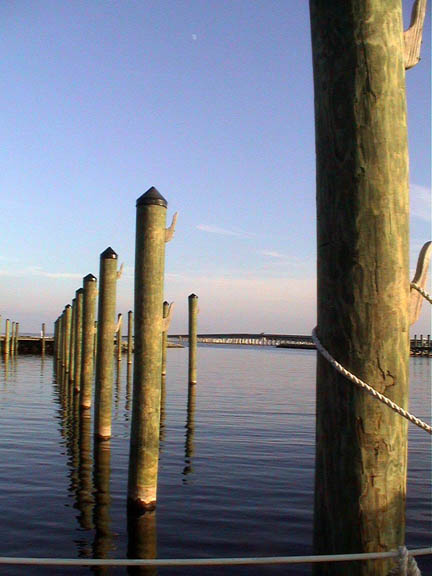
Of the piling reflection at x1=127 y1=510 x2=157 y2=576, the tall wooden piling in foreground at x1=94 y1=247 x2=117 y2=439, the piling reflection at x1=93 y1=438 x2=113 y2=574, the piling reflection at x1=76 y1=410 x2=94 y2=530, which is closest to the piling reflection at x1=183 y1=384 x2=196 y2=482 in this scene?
the piling reflection at x1=93 y1=438 x2=113 y2=574

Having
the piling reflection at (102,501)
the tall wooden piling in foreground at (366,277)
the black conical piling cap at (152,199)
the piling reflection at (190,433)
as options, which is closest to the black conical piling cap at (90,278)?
the piling reflection at (190,433)

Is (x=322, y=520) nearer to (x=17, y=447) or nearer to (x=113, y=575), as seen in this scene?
(x=113, y=575)

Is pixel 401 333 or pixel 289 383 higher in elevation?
pixel 401 333

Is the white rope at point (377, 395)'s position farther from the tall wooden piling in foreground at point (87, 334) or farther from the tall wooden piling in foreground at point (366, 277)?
the tall wooden piling in foreground at point (87, 334)

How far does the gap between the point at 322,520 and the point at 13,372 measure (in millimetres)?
24865

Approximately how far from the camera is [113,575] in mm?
5074

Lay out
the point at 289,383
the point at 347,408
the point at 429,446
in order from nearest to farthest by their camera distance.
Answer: the point at 347,408
the point at 429,446
the point at 289,383

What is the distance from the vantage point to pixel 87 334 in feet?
42.7

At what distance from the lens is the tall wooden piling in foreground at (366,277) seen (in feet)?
7.76

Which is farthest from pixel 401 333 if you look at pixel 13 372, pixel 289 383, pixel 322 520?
pixel 13 372

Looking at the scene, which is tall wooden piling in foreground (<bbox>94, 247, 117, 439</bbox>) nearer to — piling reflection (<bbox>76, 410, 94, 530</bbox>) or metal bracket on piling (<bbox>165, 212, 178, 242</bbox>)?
piling reflection (<bbox>76, 410, 94, 530</bbox>)

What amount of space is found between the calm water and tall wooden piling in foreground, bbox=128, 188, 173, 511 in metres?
0.48

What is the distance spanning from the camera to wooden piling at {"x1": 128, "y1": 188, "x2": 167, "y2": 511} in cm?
607

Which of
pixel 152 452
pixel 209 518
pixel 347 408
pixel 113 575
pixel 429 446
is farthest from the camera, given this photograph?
pixel 429 446
